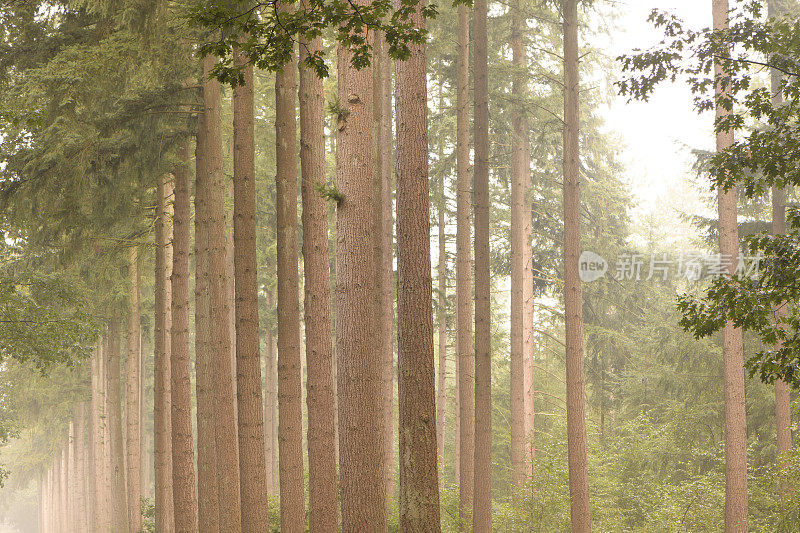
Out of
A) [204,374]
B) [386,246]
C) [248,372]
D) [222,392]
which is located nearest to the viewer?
[248,372]

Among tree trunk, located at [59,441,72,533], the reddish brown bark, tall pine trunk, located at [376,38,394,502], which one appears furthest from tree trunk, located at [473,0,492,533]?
tree trunk, located at [59,441,72,533]

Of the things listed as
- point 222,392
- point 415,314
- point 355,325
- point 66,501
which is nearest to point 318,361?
point 222,392

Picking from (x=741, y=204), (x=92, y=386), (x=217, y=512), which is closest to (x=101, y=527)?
(x=92, y=386)

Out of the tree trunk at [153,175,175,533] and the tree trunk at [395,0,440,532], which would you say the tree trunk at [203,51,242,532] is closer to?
the tree trunk at [395,0,440,532]

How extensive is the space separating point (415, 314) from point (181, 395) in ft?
25.5

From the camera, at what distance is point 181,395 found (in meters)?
12.5

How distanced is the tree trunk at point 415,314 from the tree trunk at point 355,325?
53 cm

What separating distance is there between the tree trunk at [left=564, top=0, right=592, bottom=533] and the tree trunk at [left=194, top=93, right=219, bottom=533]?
6.65 metres

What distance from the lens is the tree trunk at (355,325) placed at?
663cm

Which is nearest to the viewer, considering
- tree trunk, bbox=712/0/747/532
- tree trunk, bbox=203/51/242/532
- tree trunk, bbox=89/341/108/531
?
tree trunk, bbox=203/51/242/532

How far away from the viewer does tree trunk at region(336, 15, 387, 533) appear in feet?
21.7

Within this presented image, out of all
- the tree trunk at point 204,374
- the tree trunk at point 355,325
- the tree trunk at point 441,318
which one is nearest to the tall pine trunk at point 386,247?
the tree trunk at point 204,374

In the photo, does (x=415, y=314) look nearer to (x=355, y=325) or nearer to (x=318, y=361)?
(x=355, y=325)

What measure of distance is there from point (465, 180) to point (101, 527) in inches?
990
